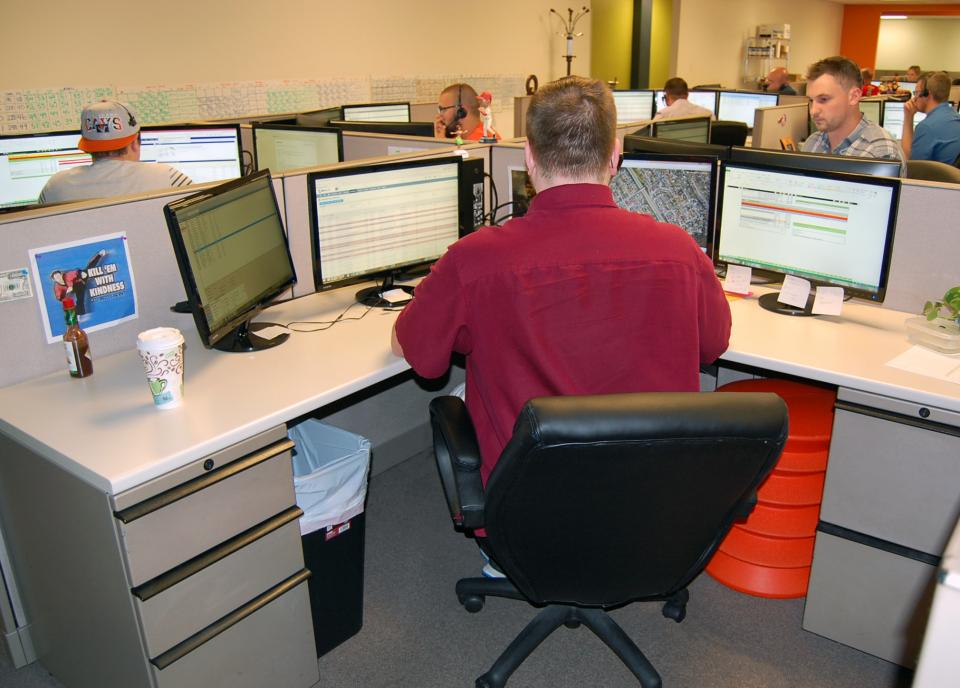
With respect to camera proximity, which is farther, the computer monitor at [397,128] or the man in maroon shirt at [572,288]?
the computer monitor at [397,128]

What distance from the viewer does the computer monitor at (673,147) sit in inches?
106

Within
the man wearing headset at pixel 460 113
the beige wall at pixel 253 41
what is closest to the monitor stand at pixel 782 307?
the man wearing headset at pixel 460 113

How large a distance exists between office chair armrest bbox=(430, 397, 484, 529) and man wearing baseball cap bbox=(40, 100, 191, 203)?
1726 millimetres

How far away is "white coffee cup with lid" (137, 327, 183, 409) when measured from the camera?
60.4 inches

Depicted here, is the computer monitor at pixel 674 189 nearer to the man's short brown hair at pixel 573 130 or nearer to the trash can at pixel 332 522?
the man's short brown hair at pixel 573 130

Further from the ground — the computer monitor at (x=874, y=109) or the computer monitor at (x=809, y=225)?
the computer monitor at (x=874, y=109)

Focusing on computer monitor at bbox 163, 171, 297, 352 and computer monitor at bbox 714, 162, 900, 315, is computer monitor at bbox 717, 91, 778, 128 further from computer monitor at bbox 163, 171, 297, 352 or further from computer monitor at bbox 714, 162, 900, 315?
computer monitor at bbox 163, 171, 297, 352

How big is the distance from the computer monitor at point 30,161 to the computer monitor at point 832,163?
2.76m

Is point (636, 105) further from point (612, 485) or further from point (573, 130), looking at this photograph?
point (612, 485)

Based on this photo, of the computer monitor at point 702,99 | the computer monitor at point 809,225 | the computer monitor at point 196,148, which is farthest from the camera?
the computer monitor at point 702,99

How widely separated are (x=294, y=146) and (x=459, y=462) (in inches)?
92.0

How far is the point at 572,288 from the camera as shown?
1410 millimetres

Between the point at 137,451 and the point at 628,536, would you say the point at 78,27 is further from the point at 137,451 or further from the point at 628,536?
the point at 628,536

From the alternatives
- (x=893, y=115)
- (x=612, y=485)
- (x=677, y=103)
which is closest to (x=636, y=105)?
(x=677, y=103)
